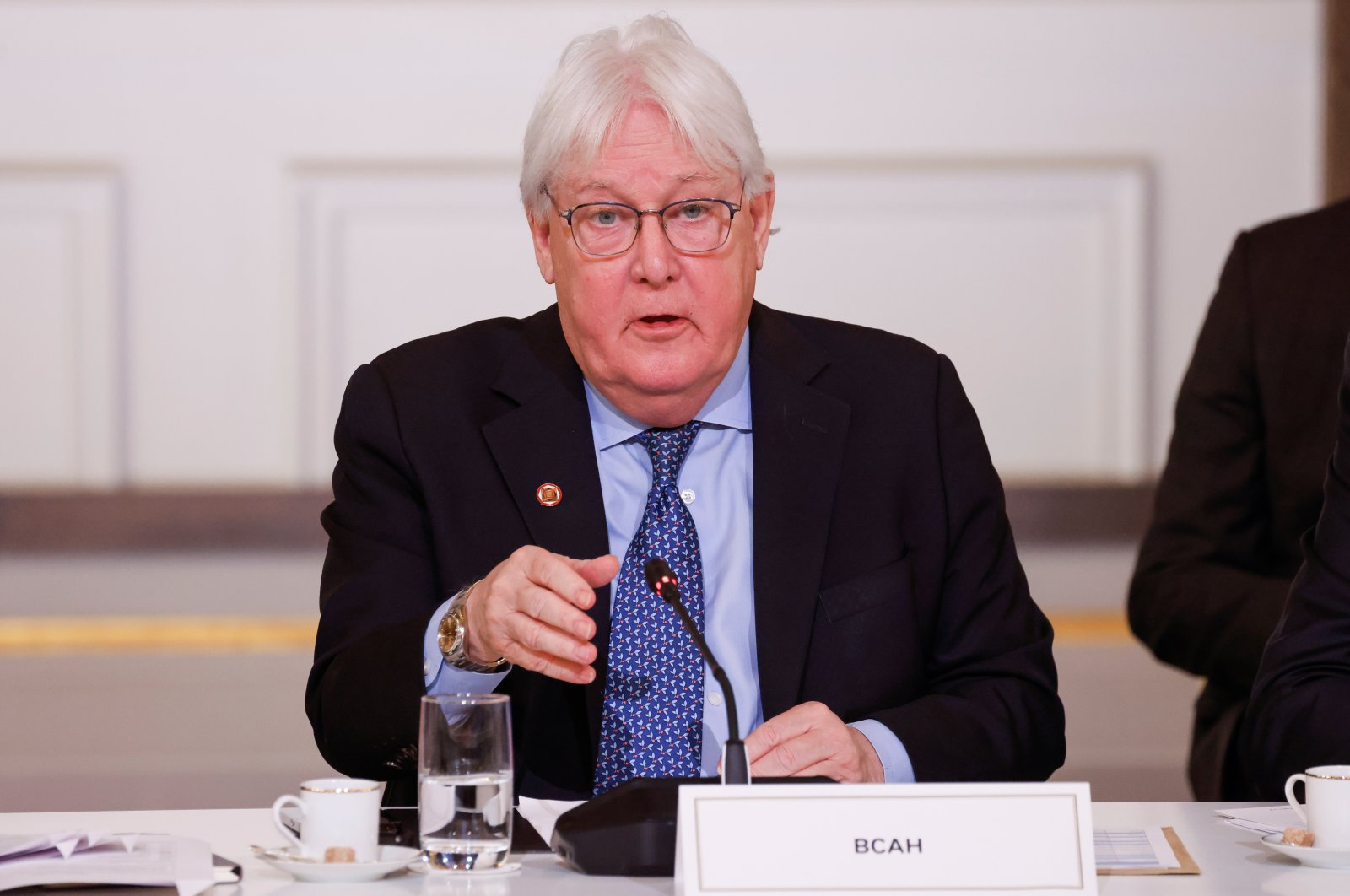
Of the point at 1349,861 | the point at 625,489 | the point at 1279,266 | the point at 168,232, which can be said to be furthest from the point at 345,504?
the point at 168,232

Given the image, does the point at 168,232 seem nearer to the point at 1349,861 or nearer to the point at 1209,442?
the point at 1209,442

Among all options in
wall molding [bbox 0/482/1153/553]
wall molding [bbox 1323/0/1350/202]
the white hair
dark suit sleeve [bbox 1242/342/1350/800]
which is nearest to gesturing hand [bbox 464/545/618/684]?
the white hair

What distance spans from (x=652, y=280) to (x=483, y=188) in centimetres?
162

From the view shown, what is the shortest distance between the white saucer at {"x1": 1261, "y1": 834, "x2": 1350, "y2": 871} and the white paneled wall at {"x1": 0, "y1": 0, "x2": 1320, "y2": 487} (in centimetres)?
212

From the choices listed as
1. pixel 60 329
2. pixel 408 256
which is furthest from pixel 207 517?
pixel 408 256

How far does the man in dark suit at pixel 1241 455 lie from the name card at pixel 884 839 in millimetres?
1045

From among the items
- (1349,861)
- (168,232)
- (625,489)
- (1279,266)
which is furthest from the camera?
(168,232)

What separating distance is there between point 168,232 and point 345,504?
1.60m

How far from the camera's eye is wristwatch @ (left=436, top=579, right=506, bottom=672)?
5.31 feet

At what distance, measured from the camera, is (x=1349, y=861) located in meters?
1.32

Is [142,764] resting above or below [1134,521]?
below

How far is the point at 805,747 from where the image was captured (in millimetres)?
1547

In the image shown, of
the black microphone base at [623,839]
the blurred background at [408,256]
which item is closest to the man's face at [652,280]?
the black microphone base at [623,839]

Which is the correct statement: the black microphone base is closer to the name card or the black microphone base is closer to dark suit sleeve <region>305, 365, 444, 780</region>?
the name card
